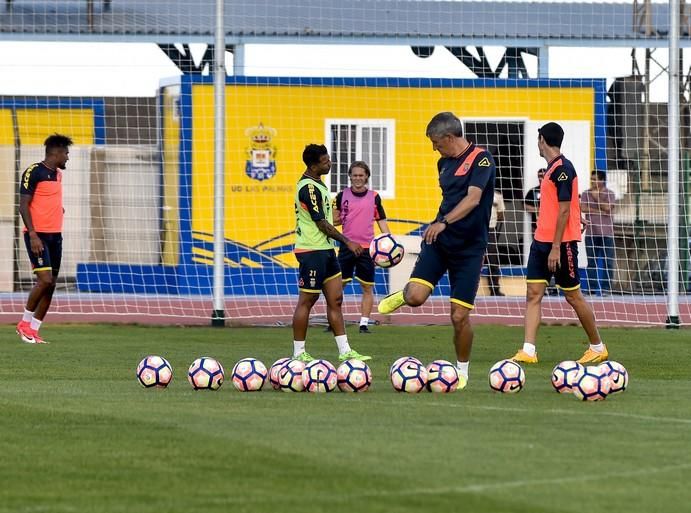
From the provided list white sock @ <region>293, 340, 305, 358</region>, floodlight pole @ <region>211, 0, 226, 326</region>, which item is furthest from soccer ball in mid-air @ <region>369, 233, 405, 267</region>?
floodlight pole @ <region>211, 0, 226, 326</region>

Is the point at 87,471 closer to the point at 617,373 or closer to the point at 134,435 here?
the point at 134,435

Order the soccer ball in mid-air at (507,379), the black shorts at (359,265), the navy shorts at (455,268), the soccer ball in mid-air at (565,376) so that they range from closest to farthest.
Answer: the soccer ball in mid-air at (565,376)
the soccer ball in mid-air at (507,379)
the navy shorts at (455,268)
the black shorts at (359,265)

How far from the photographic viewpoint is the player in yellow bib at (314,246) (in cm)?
1318

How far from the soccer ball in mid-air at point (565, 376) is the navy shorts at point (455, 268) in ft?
3.02

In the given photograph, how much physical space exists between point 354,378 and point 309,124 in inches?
587

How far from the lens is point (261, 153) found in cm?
2559

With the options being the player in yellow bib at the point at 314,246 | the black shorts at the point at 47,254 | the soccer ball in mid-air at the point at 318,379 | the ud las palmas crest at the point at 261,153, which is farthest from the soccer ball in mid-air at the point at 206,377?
the ud las palmas crest at the point at 261,153

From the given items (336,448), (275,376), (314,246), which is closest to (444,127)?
(275,376)

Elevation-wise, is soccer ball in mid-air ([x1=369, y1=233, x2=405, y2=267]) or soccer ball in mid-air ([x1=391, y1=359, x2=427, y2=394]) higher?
soccer ball in mid-air ([x1=369, y1=233, x2=405, y2=267])

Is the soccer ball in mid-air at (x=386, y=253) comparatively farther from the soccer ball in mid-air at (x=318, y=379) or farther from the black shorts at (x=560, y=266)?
the black shorts at (x=560, y=266)

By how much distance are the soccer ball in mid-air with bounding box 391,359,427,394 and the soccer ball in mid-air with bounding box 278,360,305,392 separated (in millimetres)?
688

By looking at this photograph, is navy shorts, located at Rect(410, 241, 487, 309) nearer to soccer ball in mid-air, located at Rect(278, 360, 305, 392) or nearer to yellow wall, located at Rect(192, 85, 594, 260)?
soccer ball in mid-air, located at Rect(278, 360, 305, 392)

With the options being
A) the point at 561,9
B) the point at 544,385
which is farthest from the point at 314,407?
the point at 561,9

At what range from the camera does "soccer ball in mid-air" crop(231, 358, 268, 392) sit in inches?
430
